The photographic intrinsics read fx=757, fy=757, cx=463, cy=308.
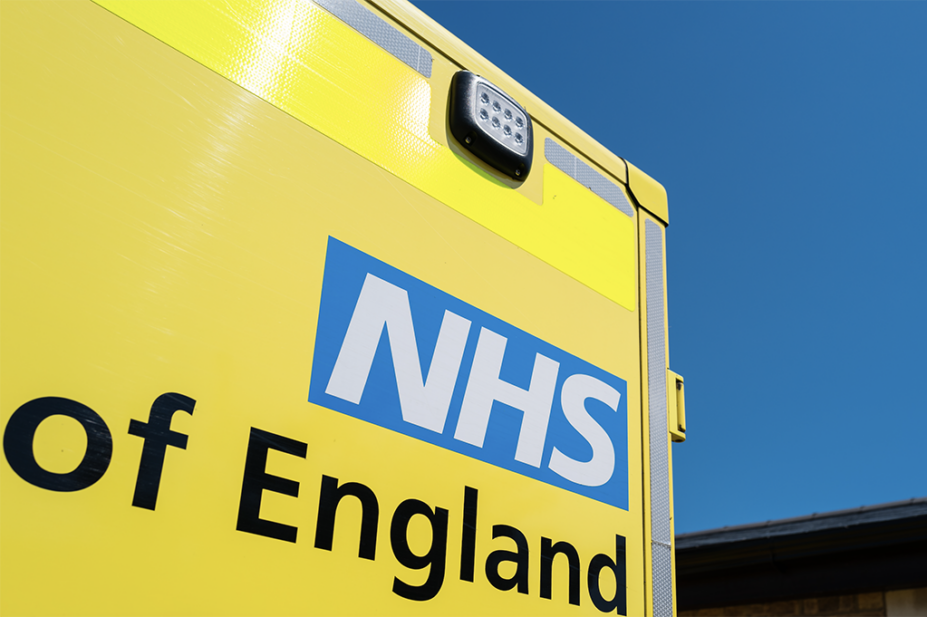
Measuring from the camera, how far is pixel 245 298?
1271 millimetres

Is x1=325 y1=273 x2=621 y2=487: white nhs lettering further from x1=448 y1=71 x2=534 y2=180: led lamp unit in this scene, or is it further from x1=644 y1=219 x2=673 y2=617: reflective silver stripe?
x1=448 y1=71 x2=534 y2=180: led lamp unit

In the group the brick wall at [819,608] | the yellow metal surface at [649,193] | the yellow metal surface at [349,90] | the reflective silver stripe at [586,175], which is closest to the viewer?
the yellow metal surface at [349,90]

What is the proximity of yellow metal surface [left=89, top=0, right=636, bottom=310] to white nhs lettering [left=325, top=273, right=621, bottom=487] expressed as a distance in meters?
0.29

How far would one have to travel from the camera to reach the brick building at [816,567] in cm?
582

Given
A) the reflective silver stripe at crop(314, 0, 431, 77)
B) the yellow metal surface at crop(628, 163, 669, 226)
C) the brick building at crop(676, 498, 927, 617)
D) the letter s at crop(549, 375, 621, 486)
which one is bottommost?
the letter s at crop(549, 375, 621, 486)

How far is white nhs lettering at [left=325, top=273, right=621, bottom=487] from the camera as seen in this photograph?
4.63 feet

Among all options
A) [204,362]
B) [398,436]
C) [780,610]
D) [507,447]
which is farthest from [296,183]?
[780,610]

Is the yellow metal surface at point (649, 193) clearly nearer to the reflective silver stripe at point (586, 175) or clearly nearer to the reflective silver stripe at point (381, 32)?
the reflective silver stripe at point (586, 175)

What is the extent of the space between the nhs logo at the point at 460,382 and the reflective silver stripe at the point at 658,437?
135mm

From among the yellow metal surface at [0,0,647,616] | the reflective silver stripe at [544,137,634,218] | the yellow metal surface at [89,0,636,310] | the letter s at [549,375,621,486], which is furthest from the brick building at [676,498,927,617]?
the yellow metal surface at [0,0,647,616]

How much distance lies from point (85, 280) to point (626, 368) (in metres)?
1.33

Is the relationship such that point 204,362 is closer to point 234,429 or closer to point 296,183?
point 234,429

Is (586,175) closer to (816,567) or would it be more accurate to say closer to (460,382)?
(460,382)

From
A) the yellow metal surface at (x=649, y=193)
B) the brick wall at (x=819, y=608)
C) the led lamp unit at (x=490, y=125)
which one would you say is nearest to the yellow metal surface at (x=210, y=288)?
the led lamp unit at (x=490, y=125)
